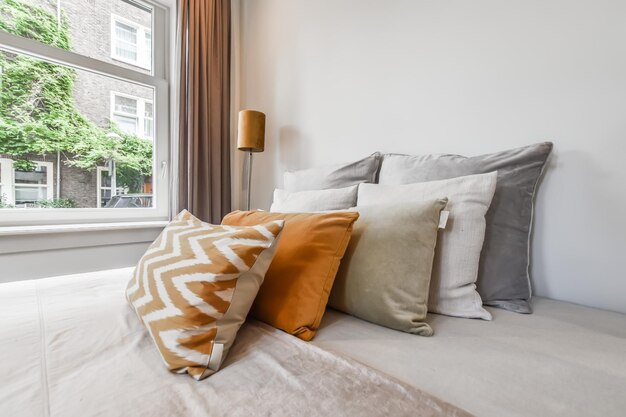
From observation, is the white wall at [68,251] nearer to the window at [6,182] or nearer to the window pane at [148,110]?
the window at [6,182]

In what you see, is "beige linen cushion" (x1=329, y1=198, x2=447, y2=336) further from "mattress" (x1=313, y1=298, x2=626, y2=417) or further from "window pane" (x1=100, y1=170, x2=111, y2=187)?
"window pane" (x1=100, y1=170, x2=111, y2=187)

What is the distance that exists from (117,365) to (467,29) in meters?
1.59

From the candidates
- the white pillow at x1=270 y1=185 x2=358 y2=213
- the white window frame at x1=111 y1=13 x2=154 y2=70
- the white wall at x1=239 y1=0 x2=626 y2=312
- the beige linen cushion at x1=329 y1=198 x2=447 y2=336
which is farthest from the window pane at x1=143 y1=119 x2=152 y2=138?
the beige linen cushion at x1=329 y1=198 x2=447 y2=336

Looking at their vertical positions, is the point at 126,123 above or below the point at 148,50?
below

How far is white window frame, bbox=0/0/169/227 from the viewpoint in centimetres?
168

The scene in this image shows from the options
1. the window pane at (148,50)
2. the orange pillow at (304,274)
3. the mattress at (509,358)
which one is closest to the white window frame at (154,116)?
the window pane at (148,50)

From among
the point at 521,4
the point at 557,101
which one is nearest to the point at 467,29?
the point at 521,4

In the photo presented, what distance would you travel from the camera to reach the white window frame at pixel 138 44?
6.38 ft

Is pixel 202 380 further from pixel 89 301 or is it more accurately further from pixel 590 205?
pixel 590 205

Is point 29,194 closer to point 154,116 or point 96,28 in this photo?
point 154,116

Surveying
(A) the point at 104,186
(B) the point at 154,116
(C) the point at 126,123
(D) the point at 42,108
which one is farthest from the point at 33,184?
(B) the point at 154,116

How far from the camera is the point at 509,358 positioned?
0.62 metres

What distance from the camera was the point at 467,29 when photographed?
122 cm

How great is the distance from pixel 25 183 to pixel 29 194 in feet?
0.21
